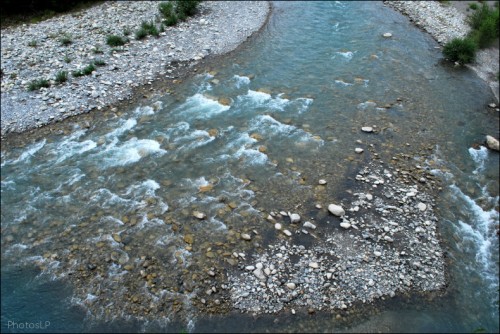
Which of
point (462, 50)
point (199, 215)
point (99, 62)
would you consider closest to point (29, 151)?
point (99, 62)

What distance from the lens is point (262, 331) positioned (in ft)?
32.4

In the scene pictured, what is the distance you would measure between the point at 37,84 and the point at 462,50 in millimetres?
19560

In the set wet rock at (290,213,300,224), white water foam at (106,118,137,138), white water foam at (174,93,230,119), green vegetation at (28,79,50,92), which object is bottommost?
wet rock at (290,213,300,224)

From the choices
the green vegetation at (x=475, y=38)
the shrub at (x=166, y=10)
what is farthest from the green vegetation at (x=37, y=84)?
the green vegetation at (x=475, y=38)

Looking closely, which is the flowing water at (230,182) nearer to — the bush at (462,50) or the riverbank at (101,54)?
the bush at (462,50)

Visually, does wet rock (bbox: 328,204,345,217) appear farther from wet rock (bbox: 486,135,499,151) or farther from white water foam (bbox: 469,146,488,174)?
wet rock (bbox: 486,135,499,151)

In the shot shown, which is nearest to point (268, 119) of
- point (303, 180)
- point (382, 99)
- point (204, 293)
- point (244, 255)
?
point (303, 180)

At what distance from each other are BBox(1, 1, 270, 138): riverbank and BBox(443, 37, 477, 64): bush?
395 inches

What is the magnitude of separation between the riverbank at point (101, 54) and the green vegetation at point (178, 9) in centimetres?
46

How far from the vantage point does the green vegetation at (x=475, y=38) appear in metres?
20.4

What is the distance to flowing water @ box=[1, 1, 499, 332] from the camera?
33.7 feet

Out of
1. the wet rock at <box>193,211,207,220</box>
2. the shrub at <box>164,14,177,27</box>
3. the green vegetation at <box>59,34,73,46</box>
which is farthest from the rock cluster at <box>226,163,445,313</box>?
the green vegetation at <box>59,34,73,46</box>

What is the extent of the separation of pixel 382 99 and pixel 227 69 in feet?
23.4

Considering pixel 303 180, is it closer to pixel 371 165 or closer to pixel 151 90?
pixel 371 165
